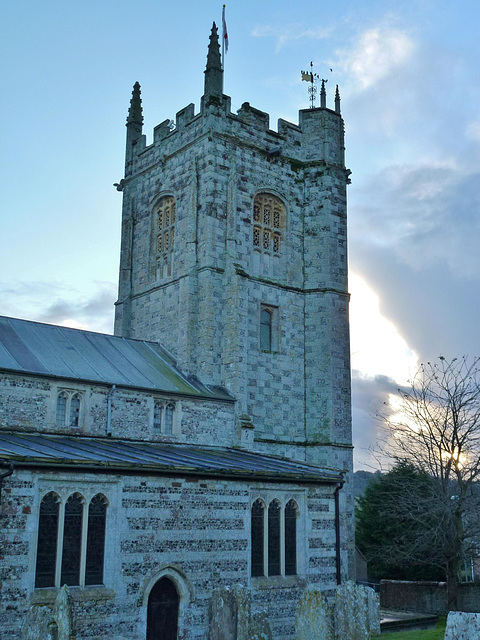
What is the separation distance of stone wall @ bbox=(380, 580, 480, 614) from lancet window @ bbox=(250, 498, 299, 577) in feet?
31.6

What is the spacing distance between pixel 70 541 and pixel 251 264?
15.6 m

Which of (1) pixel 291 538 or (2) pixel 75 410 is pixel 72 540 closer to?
(2) pixel 75 410

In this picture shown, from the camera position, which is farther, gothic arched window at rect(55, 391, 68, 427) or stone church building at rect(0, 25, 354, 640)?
gothic arched window at rect(55, 391, 68, 427)

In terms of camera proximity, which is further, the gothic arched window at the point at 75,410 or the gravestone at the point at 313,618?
the gothic arched window at the point at 75,410

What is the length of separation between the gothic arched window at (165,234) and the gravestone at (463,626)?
22114 mm

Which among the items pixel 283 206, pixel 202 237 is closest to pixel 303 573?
pixel 202 237

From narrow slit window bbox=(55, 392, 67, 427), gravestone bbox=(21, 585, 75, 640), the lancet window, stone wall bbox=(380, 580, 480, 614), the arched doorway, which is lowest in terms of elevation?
stone wall bbox=(380, 580, 480, 614)

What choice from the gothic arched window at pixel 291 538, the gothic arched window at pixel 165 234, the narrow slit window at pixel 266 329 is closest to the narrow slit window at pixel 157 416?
the gothic arched window at pixel 291 538

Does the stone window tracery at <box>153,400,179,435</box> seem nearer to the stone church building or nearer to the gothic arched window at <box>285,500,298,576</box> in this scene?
the stone church building

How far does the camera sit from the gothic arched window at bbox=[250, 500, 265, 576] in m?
20.8

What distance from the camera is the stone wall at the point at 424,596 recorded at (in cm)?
2788

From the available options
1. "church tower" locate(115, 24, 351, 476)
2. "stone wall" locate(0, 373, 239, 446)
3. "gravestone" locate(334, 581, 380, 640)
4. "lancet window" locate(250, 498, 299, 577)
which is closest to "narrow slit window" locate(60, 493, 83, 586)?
"stone wall" locate(0, 373, 239, 446)

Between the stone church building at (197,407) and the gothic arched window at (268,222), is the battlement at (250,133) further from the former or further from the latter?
the gothic arched window at (268,222)

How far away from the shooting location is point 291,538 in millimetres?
21766
